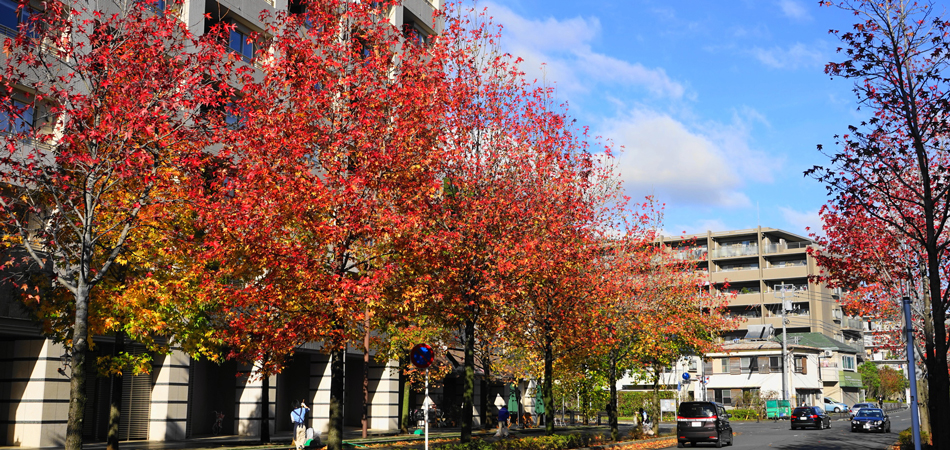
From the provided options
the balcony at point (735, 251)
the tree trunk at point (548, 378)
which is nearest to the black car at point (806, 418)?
the tree trunk at point (548, 378)

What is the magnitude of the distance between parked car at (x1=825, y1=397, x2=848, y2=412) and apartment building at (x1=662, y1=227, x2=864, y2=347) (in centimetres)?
928

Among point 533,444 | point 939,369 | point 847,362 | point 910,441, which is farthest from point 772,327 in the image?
point 939,369

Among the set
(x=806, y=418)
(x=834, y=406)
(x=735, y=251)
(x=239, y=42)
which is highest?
(x=735, y=251)

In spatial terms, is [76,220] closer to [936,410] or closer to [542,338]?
[542,338]

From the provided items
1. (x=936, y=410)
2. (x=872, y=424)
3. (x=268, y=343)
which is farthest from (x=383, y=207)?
(x=872, y=424)

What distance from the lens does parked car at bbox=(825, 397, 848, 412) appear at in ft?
296

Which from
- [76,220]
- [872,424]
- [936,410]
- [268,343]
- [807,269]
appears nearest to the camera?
[936,410]

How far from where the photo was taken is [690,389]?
90.6 m

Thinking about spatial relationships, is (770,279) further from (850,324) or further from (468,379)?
(468,379)

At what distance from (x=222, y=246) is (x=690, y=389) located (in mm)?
81842

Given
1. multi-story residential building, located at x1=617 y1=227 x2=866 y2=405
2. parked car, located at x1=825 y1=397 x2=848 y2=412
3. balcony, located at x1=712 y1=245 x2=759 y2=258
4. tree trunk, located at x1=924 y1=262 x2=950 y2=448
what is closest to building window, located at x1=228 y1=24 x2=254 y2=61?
tree trunk, located at x1=924 y1=262 x2=950 y2=448

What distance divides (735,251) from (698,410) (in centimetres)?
7663

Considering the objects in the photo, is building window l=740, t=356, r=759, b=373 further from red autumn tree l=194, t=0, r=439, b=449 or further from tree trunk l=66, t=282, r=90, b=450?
tree trunk l=66, t=282, r=90, b=450

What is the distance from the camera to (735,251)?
340 feet
